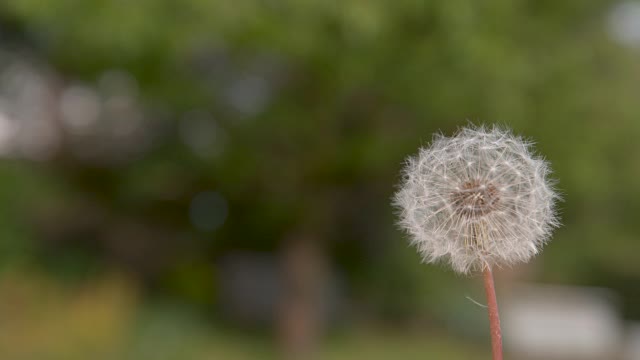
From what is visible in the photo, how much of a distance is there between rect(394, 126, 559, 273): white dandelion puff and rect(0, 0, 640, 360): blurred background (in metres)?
3.28

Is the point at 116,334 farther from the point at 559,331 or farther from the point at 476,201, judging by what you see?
the point at 559,331

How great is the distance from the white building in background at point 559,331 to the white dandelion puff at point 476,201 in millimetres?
9745

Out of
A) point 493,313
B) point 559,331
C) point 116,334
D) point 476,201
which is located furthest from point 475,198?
point 559,331

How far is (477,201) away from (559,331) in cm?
1111

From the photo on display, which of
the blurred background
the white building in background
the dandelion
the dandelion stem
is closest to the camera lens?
the dandelion stem

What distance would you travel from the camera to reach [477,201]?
241 cm

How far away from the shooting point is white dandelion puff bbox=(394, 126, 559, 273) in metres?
2.39

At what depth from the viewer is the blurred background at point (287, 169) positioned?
6.86 metres

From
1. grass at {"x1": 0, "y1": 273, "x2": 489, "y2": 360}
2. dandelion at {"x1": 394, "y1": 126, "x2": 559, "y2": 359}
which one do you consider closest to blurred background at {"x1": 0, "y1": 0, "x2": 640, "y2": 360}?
grass at {"x1": 0, "y1": 273, "x2": 489, "y2": 360}

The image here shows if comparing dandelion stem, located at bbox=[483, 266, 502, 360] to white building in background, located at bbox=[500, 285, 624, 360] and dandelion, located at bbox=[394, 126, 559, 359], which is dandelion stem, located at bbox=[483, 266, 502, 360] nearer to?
dandelion, located at bbox=[394, 126, 559, 359]

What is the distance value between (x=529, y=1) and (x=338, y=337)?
18.7ft

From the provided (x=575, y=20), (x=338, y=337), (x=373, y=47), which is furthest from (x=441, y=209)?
(x=338, y=337)

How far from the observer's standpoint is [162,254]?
12.8 meters

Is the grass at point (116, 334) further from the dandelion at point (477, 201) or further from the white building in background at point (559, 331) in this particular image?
the dandelion at point (477, 201)
